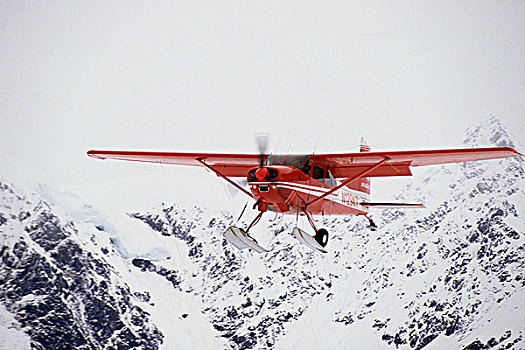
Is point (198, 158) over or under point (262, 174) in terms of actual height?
over

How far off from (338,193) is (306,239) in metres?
2.78

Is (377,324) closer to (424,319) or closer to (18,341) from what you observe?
(424,319)

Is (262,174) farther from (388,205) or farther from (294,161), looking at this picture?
(388,205)

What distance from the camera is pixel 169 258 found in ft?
503

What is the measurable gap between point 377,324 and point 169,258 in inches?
2383

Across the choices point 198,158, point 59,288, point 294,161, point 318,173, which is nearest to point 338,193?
point 318,173

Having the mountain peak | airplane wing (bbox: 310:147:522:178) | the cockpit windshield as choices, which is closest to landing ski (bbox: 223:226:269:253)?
the cockpit windshield

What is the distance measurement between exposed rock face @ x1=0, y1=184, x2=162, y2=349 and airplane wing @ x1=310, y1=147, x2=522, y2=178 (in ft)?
392

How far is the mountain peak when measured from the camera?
164 meters

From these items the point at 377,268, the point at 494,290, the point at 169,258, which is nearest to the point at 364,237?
the point at 377,268

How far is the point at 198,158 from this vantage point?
17.9 m

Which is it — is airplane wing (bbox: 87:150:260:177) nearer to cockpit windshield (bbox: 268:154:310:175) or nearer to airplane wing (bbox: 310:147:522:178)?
cockpit windshield (bbox: 268:154:310:175)

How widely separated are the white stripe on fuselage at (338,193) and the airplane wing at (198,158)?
1645 millimetres

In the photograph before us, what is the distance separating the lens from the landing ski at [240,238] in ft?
51.4
